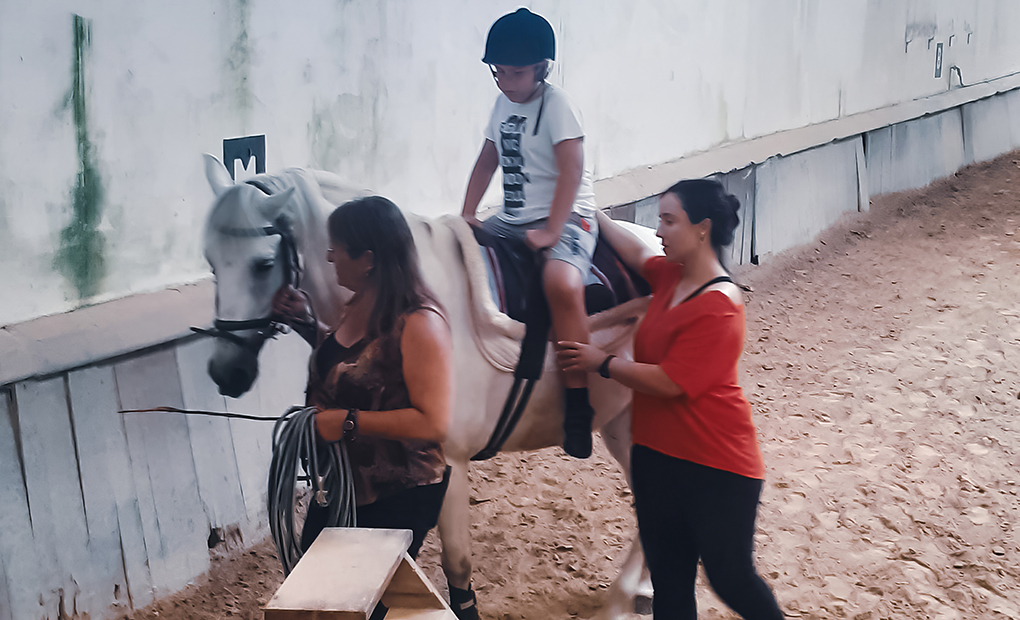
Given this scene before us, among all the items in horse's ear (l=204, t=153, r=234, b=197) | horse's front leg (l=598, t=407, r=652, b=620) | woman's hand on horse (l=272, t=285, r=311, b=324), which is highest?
horse's ear (l=204, t=153, r=234, b=197)

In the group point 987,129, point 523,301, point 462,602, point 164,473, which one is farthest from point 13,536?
point 987,129

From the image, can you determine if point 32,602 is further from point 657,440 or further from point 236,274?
point 657,440

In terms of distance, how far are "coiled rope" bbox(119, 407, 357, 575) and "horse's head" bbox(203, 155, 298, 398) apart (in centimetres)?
23

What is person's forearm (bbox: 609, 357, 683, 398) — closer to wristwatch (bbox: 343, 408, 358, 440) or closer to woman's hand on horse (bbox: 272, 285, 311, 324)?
wristwatch (bbox: 343, 408, 358, 440)

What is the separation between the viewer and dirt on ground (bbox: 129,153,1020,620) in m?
2.84

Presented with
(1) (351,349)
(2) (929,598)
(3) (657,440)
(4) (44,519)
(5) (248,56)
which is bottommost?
(2) (929,598)

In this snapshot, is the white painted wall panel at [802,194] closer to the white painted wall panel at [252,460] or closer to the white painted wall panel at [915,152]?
the white painted wall panel at [915,152]

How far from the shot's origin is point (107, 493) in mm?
2428

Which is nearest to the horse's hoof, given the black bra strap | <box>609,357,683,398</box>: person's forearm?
<box>609,357,683,398</box>: person's forearm

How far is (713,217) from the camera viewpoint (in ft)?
6.84

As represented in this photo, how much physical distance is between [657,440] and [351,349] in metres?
0.83

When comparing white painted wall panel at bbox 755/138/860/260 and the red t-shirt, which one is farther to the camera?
white painted wall panel at bbox 755/138/860/260

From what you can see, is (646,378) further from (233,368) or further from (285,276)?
(233,368)

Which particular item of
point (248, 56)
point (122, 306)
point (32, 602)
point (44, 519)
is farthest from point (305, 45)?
point (32, 602)
